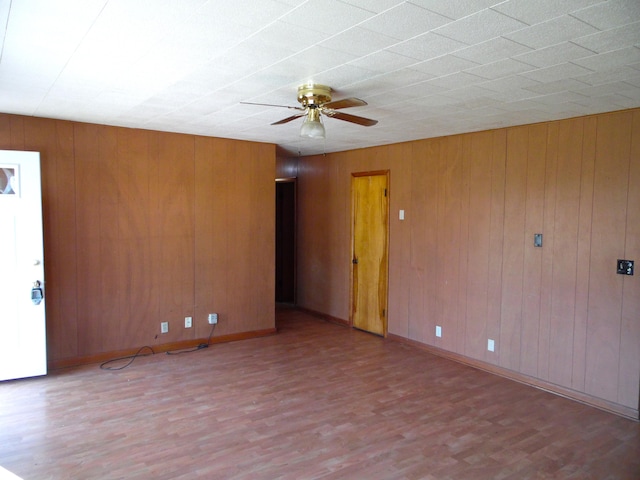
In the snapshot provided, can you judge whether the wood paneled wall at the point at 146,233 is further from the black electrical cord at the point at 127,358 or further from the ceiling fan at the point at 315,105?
the ceiling fan at the point at 315,105

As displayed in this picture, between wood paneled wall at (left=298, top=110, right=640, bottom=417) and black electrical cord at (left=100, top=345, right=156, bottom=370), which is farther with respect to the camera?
black electrical cord at (left=100, top=345, right=156, bottom=370)

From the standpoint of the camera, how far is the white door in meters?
3.95

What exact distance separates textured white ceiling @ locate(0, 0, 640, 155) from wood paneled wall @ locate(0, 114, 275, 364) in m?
0.69

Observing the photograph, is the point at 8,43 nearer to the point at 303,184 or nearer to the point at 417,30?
the point at 417,30

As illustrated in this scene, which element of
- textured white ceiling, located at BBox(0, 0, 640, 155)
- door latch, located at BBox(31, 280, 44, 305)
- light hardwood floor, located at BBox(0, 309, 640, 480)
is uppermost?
textured white ceiling, located at BBox(0, 0, 640, 155)

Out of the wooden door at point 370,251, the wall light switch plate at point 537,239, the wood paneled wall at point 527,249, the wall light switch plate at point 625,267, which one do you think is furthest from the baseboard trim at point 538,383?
the wall light switch plate at point 537,239

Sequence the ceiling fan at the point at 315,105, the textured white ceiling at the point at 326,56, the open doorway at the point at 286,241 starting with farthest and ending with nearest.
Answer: the open doorway at the point at 286,241, the ceiling fan at the point at 315,105, the textured white ceiling at the point at 326,56

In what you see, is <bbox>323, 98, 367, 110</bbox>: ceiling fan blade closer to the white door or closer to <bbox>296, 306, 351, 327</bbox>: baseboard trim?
the white door

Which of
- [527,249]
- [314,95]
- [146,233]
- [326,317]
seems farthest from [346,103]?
[326,317]

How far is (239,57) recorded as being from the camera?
8.07ft

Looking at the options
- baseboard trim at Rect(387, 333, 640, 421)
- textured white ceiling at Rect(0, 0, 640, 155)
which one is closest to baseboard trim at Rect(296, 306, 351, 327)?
baseboard trim at Rect(387, 333, 640, 421)

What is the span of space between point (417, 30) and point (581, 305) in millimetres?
2900

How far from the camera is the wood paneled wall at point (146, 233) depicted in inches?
172

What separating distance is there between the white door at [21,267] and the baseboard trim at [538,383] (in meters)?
3.94
